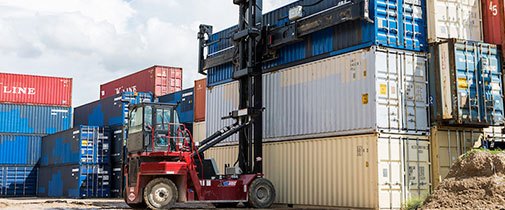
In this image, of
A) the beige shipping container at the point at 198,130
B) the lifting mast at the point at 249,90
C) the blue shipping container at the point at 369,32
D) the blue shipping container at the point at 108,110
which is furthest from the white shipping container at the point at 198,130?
the blue shipping container at the point at 369,32

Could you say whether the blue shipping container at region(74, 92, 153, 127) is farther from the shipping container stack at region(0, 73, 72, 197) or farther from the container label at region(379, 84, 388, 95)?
the container label at region(379, 84, 388, 95)

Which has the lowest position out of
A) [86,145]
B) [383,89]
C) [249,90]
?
[86,145]

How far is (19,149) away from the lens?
39000 millimetres

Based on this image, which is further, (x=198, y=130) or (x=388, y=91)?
(x=198, y=130)

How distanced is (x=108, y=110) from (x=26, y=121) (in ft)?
20.2

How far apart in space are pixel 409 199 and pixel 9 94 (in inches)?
1117

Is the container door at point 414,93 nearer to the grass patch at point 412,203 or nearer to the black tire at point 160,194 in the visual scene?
the grass patch at point 412,203

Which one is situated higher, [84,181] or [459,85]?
[459,85]

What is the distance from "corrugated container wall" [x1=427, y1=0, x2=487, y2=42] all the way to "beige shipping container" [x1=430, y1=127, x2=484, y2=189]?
2849mm

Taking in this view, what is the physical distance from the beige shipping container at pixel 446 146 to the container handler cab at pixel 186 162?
203 inches

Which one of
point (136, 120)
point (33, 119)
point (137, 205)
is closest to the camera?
point (136, 120)

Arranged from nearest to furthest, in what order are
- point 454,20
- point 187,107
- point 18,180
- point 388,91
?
point 388,91 → point 454,20 → point 187,107 → point 18,180

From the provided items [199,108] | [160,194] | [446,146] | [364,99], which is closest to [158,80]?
[199,108]

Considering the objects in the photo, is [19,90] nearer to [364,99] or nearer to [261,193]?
[261,193]
